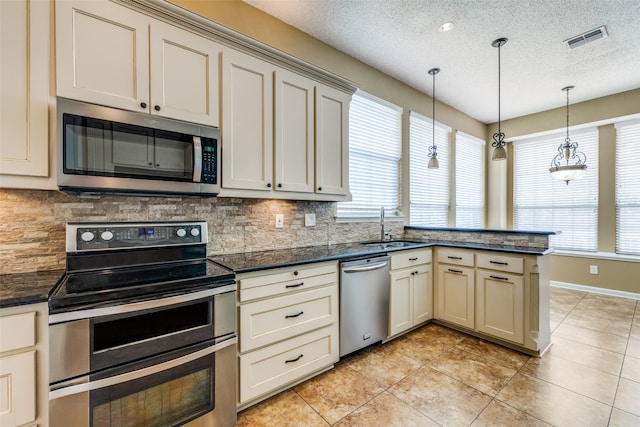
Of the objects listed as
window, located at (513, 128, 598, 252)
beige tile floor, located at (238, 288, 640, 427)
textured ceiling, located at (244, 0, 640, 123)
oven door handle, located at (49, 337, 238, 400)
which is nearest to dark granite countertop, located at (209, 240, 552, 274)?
oven door handle, located at (49, 337, 238, 400)

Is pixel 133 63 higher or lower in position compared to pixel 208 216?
higher

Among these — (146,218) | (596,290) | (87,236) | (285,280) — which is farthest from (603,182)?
(87,236)

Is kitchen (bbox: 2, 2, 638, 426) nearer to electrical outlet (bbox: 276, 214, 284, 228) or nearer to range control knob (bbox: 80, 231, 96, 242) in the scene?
electrical outlet (bbox: 276, 214, 284, 228)

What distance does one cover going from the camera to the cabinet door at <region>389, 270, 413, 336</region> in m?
2.81

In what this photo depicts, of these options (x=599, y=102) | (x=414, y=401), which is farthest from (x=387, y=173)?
(x=599, y=102)

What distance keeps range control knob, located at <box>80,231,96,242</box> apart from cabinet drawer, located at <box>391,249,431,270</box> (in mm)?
2335

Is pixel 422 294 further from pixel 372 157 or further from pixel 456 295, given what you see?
pixel 372 157

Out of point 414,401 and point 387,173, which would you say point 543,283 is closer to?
point 414,401

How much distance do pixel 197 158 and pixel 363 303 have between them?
1769mm

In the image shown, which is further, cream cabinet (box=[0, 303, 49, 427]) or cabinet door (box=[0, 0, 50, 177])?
cabinet door (box=[0, 0, 50, 177])

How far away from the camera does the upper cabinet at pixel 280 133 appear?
2.06 metres

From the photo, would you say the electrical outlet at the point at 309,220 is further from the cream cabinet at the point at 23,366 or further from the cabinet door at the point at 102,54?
the cream cabinet at the point at 23,366

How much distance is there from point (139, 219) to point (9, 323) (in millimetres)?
906

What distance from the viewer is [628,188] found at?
4.38m
